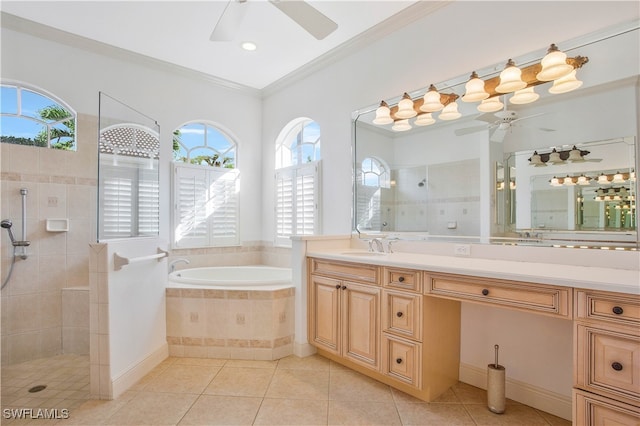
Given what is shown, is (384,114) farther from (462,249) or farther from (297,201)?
(297,201)

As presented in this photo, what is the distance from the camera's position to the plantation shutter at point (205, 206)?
3.90 m

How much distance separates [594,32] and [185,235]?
4024mm

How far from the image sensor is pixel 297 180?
13.2 feet

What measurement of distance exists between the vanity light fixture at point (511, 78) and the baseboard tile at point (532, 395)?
6.30 ft

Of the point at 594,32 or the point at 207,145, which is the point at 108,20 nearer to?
the point at 207,145

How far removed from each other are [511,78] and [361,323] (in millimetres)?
1948

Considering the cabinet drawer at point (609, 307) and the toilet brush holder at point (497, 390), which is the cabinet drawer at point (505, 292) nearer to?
the cabinet drawer at point (609, 307)

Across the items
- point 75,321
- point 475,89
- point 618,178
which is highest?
point 475,89

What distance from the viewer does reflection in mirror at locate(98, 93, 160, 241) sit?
229 cm

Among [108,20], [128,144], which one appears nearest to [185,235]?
[128,144]

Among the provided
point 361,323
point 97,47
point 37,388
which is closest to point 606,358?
point 361,323

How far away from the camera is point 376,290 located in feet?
7.55

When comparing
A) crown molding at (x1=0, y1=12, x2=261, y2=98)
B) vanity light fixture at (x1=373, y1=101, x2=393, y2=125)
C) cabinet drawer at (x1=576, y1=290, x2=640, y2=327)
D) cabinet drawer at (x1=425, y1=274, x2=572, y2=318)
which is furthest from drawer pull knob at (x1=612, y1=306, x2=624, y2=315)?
crown molding at (x1=0, y1=12, x2=261, y2=98)

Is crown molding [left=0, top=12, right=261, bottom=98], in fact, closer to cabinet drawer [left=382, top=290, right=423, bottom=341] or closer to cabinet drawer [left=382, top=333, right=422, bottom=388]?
cabinet drawer [left=382, top=290, right=423, bottom=341]
